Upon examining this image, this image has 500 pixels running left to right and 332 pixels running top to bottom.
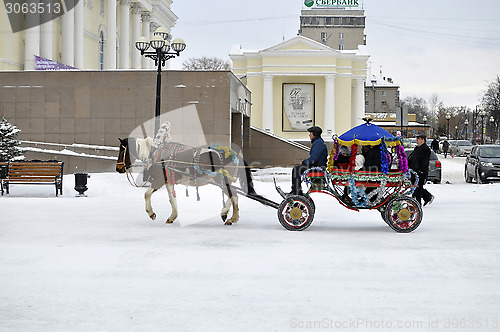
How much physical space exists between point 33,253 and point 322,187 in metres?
5.36

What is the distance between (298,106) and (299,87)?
1.64 meters

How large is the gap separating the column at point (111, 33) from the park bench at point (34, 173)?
3292cm

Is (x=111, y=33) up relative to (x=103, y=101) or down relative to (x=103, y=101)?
up

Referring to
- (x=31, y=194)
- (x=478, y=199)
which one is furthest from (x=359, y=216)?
(x=31, y=194)

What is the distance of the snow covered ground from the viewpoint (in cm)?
594

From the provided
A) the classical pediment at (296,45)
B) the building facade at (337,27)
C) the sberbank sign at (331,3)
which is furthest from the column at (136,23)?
the building facade at (337,27)

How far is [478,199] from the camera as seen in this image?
1852cm

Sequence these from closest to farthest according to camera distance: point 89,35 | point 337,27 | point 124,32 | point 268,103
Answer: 1. point 89,35
2. point 268,103
3. point 124,32
4. point 337,27

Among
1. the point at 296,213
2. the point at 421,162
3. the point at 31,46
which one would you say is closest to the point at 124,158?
the point at 296,213

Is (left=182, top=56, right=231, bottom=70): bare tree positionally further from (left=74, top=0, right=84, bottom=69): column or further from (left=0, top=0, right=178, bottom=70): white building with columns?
(left=74, top=0, right=84, bottom=69): column

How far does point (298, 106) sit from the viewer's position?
2183 inches

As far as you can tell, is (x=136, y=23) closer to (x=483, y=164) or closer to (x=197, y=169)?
(x=483, y=164)

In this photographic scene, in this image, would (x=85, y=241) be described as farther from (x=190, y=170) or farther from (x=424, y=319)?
(x=424, y=319)

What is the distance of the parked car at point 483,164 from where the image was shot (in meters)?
26.1
